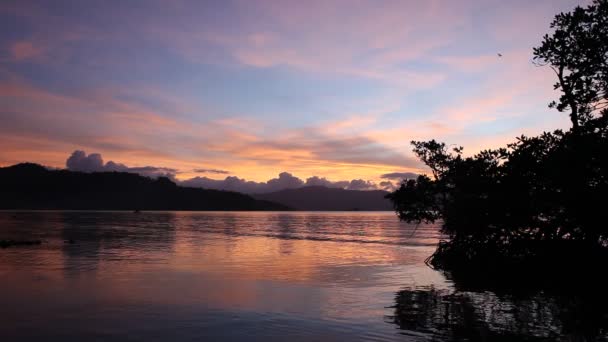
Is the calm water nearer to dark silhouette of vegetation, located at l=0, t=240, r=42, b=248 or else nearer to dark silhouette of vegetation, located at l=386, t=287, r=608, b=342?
dark silhouette of vegetation, located at l=386, t=287, r=608, b=342

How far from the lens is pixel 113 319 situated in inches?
687

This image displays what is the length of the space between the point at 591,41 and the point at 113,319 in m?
25.6

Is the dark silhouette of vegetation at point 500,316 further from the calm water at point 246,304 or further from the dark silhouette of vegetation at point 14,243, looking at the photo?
the dark silhouette of vegetation at point 14,243

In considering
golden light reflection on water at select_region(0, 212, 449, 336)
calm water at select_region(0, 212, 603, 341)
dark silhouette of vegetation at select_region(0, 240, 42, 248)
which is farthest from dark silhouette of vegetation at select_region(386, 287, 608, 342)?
dark silhouette of vegetation at select_region(0, 240, 42, 248)

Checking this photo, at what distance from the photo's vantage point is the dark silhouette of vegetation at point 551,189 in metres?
22.9

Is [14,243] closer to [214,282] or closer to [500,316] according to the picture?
[214,282]

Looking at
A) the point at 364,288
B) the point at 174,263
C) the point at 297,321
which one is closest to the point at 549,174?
the point at 364,288

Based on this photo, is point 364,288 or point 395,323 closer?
point 395,323

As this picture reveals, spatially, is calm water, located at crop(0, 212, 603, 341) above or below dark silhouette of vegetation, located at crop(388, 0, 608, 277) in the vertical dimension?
below

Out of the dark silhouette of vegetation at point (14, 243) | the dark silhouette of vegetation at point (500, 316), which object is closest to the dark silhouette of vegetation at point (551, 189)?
the dark silhouette of vegetation at point (500, 316)

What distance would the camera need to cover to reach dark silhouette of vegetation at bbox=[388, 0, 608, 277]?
22.9 m

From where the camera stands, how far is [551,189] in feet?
86.0

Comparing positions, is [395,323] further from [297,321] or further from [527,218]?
[527,218]

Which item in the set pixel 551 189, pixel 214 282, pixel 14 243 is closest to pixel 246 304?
pixel 214 282
